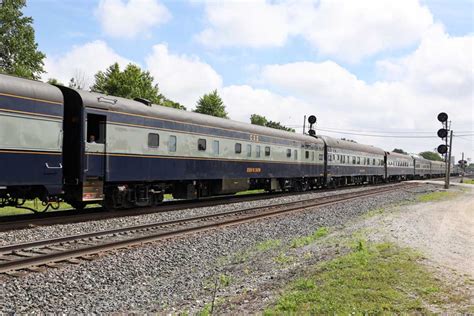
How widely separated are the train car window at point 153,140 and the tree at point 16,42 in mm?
34825

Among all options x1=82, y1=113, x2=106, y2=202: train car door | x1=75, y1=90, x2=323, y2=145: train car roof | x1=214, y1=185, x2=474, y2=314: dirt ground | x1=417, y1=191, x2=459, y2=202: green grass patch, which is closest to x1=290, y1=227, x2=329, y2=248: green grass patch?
x1=214, y1=185, x2=474, y2=314: dirt ground

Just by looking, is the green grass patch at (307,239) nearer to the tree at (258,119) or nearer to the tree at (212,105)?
the tree at (212,105)

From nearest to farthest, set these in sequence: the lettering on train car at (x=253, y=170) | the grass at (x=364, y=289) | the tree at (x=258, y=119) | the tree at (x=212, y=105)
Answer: the grass at (x=364, y=289) < the lettering on train car at (x=253, y=170) < the tree at (x=212, y=105) < the tree at (x=258, y=119)

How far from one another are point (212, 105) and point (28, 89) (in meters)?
59.8

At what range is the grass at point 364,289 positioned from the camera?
18.0ft

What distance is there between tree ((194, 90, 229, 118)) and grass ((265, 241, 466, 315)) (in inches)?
2526

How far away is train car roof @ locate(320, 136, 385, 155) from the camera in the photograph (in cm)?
3407

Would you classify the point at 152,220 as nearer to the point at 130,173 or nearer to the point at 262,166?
the point at 130,173

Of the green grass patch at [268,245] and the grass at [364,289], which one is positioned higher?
the grass at [364,289]

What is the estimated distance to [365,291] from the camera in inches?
235

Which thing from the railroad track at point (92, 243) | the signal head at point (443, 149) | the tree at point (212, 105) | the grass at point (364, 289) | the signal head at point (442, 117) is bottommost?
the railroad track at point (92, 243)

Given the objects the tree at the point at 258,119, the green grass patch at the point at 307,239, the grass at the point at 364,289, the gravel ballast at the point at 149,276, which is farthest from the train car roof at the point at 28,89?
the tree at the point at 258,119

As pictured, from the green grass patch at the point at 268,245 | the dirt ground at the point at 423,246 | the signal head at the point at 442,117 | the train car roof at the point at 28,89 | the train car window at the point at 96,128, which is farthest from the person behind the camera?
the signal head at the point at 442,117

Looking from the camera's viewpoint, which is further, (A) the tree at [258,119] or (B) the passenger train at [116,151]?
(A) the tree at [258,119]
